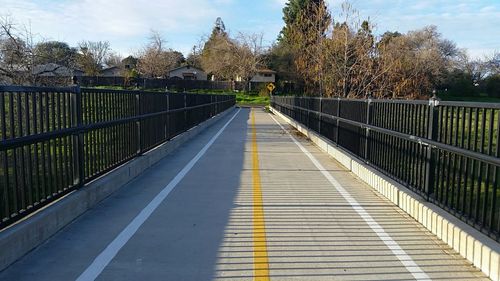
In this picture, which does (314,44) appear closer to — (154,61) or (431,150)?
(431,150)

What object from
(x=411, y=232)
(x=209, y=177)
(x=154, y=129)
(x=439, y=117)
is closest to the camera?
(x=411, y=232)

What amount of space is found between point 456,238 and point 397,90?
18958mm

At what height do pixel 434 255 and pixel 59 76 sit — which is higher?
pixel 59 76

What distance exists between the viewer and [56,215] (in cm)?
625

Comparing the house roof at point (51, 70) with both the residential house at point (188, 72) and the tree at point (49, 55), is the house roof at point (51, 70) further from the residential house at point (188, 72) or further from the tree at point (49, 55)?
the residential house at point (188, 72)

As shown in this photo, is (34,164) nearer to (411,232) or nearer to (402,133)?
(411,232)

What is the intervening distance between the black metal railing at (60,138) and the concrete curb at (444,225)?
5.07 meters

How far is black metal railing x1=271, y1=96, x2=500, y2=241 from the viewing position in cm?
560

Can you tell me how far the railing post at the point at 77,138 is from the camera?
738 centimetres

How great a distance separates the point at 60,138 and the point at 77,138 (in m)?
0.59

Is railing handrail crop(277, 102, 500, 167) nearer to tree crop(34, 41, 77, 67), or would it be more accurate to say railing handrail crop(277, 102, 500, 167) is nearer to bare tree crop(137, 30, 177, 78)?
tree crop(34, 41, 77, 67)

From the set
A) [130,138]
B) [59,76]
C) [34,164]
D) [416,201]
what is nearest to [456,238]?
[416,201]

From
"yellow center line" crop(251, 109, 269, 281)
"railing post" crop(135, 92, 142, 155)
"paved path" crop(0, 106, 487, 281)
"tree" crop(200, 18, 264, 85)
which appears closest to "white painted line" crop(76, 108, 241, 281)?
"paved path" crop(0, 106, 487, 281)

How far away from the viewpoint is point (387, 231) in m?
6.66
